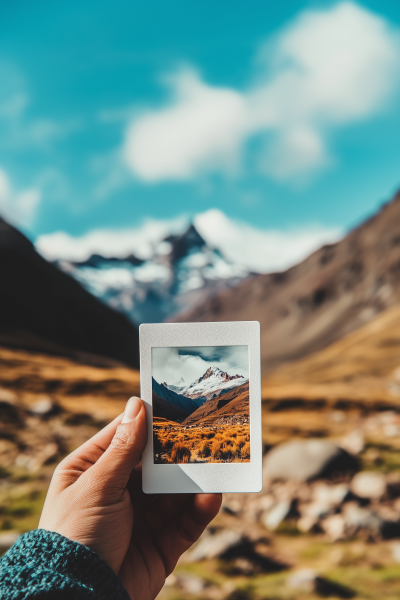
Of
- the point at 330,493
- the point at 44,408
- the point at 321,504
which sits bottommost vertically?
the point at 321,504

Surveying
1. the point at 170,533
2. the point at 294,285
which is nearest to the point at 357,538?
the point at 170,533

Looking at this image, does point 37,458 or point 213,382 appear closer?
point 213,382

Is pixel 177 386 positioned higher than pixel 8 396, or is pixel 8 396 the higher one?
pixel 8 396

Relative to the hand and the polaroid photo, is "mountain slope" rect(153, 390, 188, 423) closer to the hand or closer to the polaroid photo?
the polaroid photo

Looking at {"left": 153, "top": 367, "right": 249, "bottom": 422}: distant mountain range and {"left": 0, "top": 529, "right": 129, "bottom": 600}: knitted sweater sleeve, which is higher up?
{"left": 153, "top": 367, "right": 249, "bottom": 422}: distant mountain range

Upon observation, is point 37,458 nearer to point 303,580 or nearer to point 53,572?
point 303,580

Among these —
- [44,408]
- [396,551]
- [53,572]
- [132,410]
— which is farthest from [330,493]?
[53,572]

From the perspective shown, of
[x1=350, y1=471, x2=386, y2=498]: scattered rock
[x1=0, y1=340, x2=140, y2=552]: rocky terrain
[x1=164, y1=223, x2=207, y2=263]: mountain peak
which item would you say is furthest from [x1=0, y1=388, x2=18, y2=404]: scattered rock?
[x1=164, y1=223, x2=207, y2=263]: mountain peak

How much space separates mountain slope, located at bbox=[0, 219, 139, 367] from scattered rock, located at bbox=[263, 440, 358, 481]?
14.1m

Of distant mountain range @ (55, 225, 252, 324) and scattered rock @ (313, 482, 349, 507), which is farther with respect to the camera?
distant mountain range @ (55, 225, 252, 324)

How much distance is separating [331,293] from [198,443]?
78.8 m

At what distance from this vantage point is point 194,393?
7.86 ft

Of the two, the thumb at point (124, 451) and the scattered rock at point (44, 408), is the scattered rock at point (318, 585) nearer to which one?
the thumb at point (124, 451)

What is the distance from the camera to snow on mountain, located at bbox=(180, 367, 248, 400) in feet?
7.84
